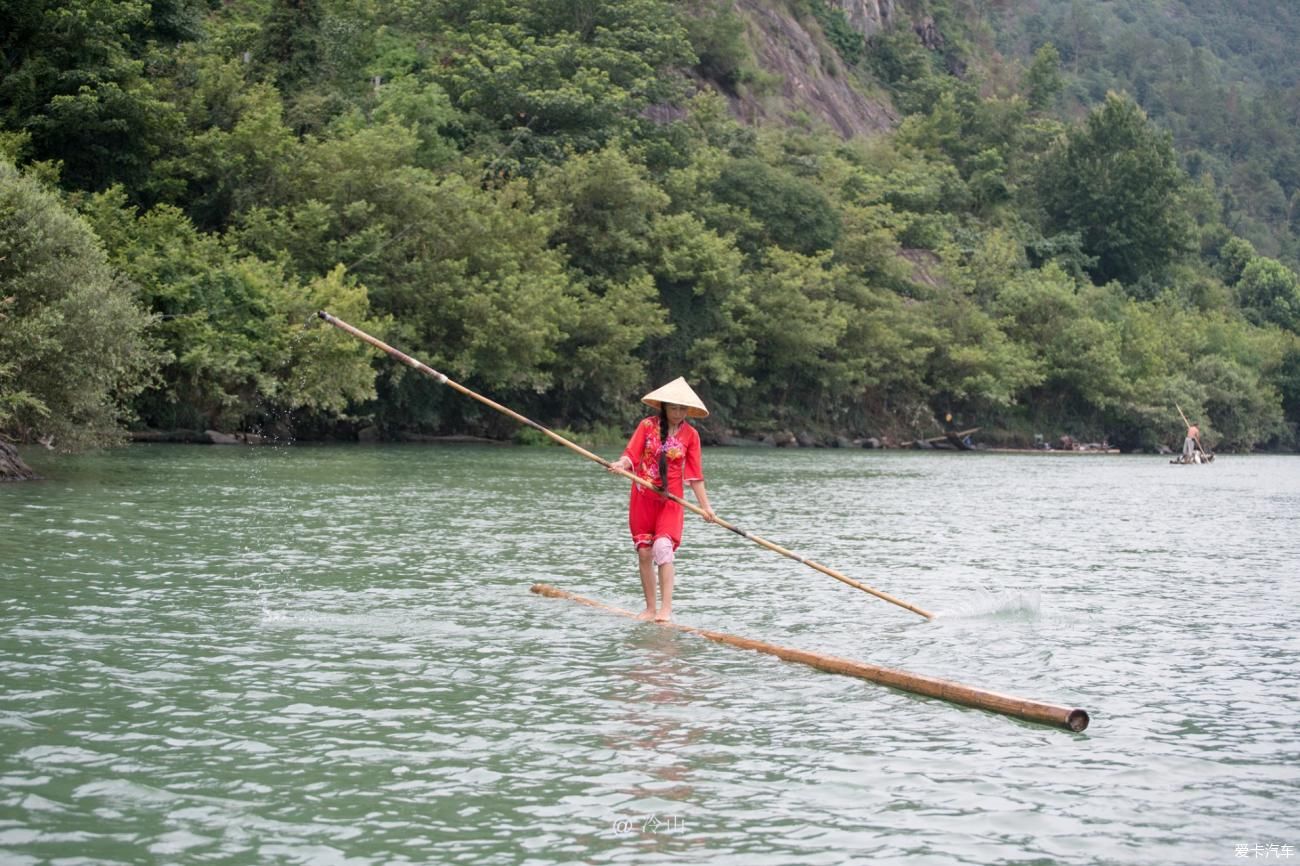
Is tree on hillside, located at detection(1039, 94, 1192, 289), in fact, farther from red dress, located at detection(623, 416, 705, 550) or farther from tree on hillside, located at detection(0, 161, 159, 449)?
red dress, located at detection(623, 416, 705, 550)

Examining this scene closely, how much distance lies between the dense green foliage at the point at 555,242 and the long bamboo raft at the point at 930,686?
17359 millimetres

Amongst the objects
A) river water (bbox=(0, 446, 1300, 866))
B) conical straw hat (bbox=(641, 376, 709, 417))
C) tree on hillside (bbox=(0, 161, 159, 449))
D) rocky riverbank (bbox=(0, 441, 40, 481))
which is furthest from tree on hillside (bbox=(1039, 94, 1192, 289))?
conical straw hat (bbox=(641, 376, 709, 417))

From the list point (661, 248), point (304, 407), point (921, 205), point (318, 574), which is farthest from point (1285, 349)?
point (318, 574)

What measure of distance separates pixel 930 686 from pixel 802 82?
304 feet

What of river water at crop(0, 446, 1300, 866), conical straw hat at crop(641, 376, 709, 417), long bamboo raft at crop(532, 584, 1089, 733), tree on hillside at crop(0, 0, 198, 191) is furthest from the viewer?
tree on hillside at crop(0, 0, 198, 191)

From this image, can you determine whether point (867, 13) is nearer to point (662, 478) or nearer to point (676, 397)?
point (676, 397)

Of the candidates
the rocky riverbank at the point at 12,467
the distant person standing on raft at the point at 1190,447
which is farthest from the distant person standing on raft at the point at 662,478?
the distant person standing on raft at the point at 1190,447

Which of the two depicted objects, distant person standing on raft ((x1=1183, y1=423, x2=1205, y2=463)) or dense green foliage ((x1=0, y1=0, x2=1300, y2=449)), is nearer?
dense green foliage ((x1=0, y1=0, x2=1300, y2=449))

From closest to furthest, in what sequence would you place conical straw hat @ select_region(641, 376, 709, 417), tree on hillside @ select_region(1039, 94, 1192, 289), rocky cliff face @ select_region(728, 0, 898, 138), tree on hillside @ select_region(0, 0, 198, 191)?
1. conical straw hat @ select_region(641, 376, 709, 417)
2. tree on hillside @ select_region(0, 0, 198, 191)
3. rocky cliff face @ select_region(728, 0, 898, 138)
4. tree on hillside @ select_region(1039, 94, 1192, 289)

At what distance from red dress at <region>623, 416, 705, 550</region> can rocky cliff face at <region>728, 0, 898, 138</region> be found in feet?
257

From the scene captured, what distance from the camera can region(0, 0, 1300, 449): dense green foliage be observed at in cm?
4138

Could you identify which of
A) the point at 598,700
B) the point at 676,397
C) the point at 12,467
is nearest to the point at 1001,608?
the point at 676,397

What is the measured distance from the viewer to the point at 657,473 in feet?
46.0

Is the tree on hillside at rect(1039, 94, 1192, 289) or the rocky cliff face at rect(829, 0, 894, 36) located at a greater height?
the rocky cliff face at rect(829, 0, 894, 36)
